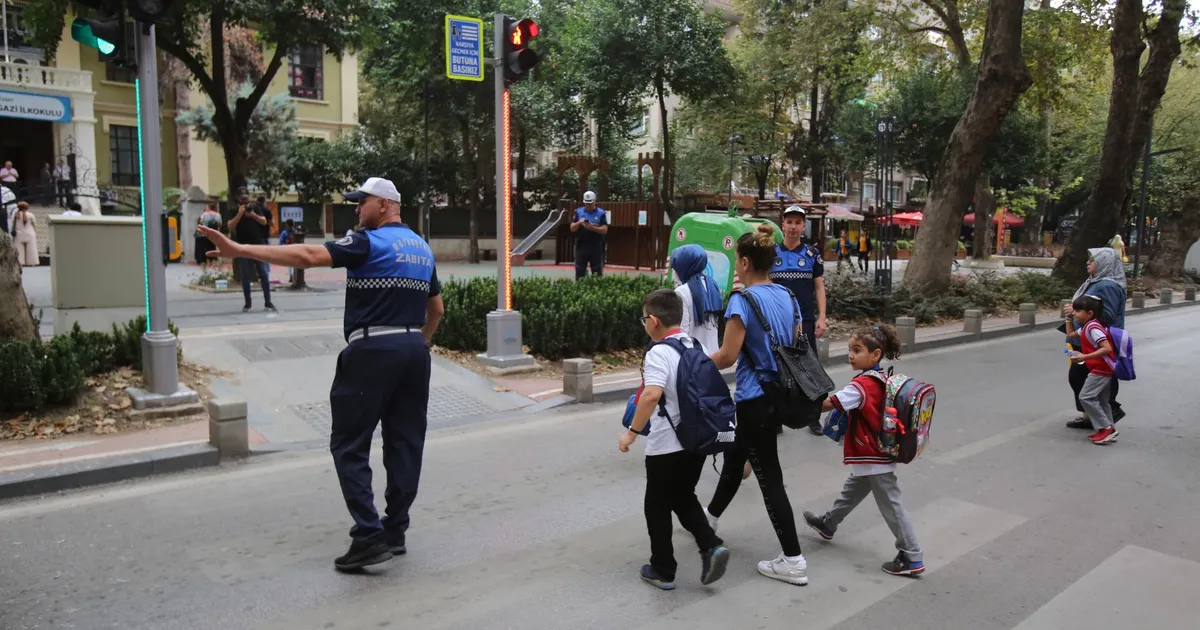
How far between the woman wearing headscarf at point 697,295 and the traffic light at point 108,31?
4.82 m

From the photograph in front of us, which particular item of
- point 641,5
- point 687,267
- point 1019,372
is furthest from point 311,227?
point 687,267

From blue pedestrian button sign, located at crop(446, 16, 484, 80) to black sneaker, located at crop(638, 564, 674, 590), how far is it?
6.58 metres

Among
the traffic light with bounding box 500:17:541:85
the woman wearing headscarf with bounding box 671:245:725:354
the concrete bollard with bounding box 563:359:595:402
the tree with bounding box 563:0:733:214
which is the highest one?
the tree with bounding box 563:0:733:214

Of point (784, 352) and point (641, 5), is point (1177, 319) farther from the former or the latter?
point (784, 352)

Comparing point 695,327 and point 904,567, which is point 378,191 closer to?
point 695,327

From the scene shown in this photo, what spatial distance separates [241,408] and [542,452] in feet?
7.60

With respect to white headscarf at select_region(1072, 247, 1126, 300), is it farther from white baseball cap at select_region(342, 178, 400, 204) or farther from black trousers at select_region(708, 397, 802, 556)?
white baseball cap at select_region(342, 178, 400, 204)

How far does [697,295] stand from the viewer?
565 centimetres

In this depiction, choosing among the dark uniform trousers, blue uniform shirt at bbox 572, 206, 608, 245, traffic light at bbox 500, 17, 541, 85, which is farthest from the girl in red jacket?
blue uniform shirt at bbox 572, 206, 608, 245

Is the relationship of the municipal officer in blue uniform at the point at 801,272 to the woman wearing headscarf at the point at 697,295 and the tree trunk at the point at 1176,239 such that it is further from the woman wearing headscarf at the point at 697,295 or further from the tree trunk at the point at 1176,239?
the tree trunk at the point at 1176,239

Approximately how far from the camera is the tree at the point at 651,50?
85.7 ft

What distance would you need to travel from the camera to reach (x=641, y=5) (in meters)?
26.2

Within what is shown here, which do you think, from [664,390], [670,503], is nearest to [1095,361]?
[670,503]

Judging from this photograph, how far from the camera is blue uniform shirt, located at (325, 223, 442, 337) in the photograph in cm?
411
